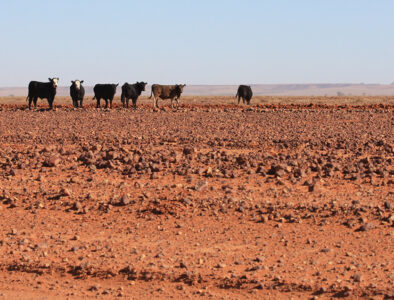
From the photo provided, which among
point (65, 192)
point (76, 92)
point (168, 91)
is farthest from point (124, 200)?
point (168, 91)

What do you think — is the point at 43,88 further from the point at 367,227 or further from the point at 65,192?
the point at 367,227

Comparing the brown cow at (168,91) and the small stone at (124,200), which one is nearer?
the small stone at (124,200)

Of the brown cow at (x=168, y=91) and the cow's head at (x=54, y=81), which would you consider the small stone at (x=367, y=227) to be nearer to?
the cow's head at (x=54, y=81)

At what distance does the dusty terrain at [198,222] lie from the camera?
21.8 ft

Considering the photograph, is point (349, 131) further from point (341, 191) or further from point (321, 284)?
point (321, 284)

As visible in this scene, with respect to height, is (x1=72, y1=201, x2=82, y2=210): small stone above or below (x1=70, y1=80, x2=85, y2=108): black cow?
below

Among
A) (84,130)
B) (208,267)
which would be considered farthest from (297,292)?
(84,130)

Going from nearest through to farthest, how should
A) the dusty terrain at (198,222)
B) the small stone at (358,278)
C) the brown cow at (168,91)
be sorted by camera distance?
the small stone at (358,278), the dusty terrain at (198,222), the brown cow at (168,91)

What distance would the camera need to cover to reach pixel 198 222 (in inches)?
334

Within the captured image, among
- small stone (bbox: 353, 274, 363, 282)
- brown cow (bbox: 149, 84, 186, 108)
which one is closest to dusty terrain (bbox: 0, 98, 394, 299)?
small stone (bbox: 353, 274, 363, 282)

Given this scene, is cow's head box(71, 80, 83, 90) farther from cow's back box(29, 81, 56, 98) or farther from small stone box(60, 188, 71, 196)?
small stone box(60, 188, 71, 196)

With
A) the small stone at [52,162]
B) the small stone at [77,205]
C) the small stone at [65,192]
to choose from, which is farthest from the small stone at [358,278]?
the small stone at [52,162]

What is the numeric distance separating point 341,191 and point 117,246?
143 inches

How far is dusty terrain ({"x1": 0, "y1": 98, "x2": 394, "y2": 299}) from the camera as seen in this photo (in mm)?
6648
